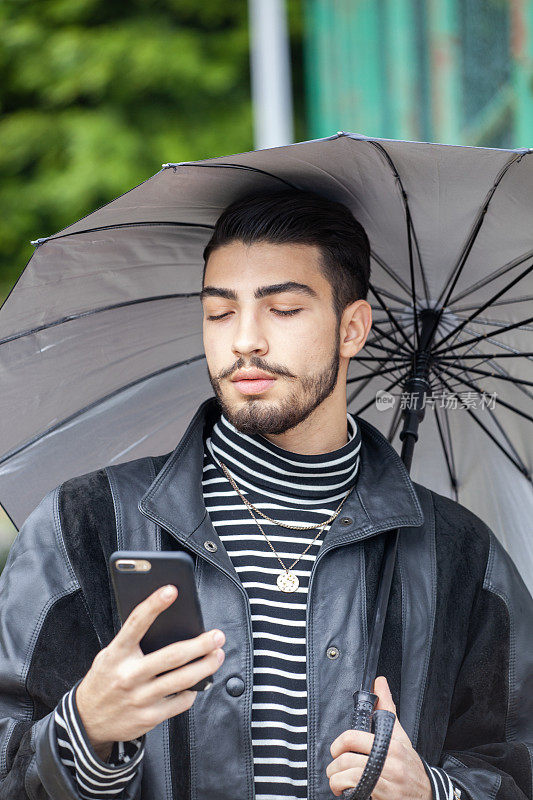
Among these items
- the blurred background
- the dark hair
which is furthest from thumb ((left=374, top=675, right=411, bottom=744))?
the blurred background

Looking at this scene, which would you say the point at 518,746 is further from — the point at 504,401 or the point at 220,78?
the point at 220,78

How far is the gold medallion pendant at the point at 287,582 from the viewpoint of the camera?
255 centimetres

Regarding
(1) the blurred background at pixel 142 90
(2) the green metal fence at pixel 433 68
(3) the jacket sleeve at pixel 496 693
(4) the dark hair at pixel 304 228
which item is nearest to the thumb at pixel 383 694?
(3) the jacket sleeve at pixel 496 693

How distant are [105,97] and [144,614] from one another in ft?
31.5

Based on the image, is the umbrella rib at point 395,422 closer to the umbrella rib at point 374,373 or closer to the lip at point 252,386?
the umbrella rib at point 374,373

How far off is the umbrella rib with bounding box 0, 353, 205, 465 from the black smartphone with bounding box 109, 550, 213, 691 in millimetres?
1058

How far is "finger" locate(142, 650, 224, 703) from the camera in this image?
2.03m

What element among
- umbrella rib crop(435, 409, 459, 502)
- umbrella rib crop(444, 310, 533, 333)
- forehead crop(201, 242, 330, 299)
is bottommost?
umbrella rib crop(435, 409, 459, 502)

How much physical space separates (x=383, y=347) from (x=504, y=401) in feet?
1.25

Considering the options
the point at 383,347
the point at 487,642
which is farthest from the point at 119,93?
the point at 487,642

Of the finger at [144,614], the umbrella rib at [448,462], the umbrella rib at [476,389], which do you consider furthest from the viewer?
the umbrella rib at [448,462]

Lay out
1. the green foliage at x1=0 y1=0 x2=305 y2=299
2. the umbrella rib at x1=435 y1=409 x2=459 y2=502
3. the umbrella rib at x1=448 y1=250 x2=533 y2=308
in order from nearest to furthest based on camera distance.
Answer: the umbrella rib at x1=448 y1=250 x2=533 y2=308 → the umbrella rib at x1=435 y1=409 x2=459 y2=502 → the green foliage at x1=0 y1=0 x2=305 y2=299

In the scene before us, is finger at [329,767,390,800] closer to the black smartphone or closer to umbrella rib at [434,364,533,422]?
the black smartphone

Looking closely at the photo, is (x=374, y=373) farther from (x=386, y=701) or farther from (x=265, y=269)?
(x=386, y=701)
